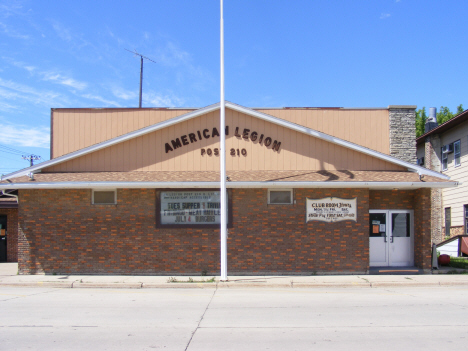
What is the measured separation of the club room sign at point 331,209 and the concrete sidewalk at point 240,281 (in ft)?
6.25

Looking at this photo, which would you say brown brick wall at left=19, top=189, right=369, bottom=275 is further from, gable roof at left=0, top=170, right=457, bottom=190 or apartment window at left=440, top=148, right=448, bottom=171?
apartment window at left=440, top=148, right=448, bottom=171

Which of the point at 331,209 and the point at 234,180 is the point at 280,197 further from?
the point at 234,180

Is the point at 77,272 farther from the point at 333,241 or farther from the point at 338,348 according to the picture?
the point at 338,348

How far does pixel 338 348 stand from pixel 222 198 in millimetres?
7210

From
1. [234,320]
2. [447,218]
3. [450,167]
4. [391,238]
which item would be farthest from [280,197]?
[447,218]

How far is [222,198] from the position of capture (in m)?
12.8

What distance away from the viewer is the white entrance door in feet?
50.5

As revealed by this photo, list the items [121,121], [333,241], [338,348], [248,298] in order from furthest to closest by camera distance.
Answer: [121,121] < [333,241] < [248,298] < [338,348]

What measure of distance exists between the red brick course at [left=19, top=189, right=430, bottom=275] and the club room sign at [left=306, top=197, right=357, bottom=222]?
6.8 inches

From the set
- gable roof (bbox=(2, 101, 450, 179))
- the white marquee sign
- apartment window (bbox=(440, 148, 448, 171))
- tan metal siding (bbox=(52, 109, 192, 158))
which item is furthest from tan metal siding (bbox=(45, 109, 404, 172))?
apartment window (bbox=(440, 148, 448, 171))

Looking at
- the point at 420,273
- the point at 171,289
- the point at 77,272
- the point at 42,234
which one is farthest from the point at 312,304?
the point at 42,234

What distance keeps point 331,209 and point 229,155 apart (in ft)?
12.9

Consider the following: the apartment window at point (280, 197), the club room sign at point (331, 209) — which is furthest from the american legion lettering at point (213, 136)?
the club room sign at point (331, 209)

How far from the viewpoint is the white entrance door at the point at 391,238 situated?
50.5 ft
